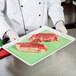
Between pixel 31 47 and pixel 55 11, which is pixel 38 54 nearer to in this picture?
pixel 31 47

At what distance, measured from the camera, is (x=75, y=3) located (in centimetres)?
300

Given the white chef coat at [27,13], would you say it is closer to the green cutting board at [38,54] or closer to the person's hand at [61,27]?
the person's hand at [61,27]

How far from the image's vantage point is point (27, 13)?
139 cm

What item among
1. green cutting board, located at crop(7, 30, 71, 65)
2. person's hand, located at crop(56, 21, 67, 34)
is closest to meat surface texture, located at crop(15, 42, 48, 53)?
green cutting board, located at crop(7, 30, 71, 65)

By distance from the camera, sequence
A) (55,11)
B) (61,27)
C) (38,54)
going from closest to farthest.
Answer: (38,54)
(61,27)
(55,11)

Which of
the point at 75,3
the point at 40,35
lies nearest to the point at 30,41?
the point at 40,35

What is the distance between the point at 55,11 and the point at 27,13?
252mm

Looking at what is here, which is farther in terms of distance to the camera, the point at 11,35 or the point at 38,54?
the point at 11,35

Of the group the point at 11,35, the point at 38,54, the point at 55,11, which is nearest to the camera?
the point at 38,54

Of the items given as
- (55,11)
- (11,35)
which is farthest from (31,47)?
(55,11)

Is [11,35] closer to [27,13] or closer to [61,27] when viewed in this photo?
[27,13]

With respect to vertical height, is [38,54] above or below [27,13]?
below

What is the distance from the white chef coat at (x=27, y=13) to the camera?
4.46ft

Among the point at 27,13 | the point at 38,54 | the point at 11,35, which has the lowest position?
the point at 38,54
